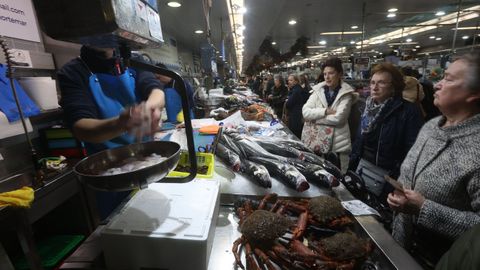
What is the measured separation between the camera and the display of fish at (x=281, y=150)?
213 cm

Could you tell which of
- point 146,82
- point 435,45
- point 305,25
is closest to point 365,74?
point 305,25

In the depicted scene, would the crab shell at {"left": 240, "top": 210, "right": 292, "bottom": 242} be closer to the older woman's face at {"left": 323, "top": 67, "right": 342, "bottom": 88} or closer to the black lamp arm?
the black lamp arm

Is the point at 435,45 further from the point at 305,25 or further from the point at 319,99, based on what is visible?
Result: the point at 319,99

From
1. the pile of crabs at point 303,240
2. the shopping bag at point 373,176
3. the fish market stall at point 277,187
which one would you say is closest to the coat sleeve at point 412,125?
the shopping bag at point 373,176

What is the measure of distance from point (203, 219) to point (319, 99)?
2.81m

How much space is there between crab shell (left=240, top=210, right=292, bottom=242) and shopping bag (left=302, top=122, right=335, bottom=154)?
2.27 meters

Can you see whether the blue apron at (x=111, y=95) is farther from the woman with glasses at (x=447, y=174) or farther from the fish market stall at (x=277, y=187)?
the woman with glasses at (x=447, y=174)

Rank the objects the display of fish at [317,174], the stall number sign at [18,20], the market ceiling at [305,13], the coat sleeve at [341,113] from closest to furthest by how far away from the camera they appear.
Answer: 1. the display of fish at [317,174]
2. the stall number sign at [18,20]
3. the coat sleeve at [341,113]
4. the market ceiling at [305,13]

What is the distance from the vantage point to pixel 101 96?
160 cm

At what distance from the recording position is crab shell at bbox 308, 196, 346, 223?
1.27 meters

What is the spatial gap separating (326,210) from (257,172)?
61 centimetres

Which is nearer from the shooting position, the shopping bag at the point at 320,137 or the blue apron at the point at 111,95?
the blue apron at the point at 111,95

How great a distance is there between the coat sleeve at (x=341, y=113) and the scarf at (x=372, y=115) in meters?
0.51

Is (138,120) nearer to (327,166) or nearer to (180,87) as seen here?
A: (180,87)
